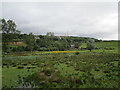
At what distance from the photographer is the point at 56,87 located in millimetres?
10539

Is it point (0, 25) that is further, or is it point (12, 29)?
point (12, 29)

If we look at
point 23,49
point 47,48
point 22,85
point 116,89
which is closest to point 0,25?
point 23,49

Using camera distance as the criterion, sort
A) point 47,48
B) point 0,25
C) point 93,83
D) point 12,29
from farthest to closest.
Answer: point 47,48
point 12,29
point 0,25
point 93,83

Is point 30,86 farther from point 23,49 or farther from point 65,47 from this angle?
point 65,47

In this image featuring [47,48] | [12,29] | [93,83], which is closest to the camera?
[93,83]

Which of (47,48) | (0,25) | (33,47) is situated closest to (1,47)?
(0,25)

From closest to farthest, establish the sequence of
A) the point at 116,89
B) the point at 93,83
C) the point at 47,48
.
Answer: the point at 116,89, the point at 93,83, the point at 47,48

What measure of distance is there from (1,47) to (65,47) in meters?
32.6

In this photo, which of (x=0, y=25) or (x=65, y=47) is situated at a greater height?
(x=0, y=25)

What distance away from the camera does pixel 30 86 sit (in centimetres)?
1104

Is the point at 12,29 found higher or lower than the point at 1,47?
higher

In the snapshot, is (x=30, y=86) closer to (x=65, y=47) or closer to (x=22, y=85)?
(x=22, y=85)

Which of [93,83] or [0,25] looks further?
[0,25]

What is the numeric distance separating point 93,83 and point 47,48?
6299cm
